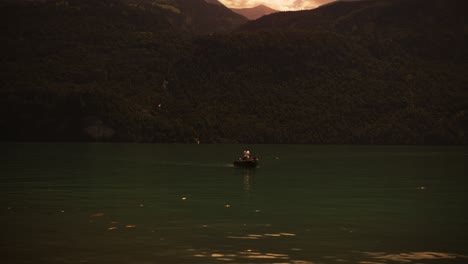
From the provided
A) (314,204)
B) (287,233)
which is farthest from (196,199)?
(287,233)

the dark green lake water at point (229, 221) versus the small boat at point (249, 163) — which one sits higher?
the dark green lake water at point (229, 221)

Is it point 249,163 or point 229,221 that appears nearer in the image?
point 229,221

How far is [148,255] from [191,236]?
5.93 meters

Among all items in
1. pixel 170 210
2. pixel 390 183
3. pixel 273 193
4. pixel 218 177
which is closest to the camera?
pixel 170 210

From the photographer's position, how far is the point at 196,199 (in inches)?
2398

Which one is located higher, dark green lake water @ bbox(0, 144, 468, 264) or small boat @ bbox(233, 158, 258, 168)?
dark green lake water @ bbox(0, 144, 468, 264)

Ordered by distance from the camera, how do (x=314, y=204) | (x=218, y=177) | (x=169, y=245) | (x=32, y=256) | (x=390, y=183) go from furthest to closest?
(x=218, y=177) → (x=390, y=183) → (x=314, y=204) → (x=169, y=245) → (x=32, y=256)

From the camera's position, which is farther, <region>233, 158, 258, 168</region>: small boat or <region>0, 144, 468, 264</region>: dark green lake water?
<region>233, 158, 258, 168</region>: small boat

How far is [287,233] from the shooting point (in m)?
41.2

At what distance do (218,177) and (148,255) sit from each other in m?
55.7

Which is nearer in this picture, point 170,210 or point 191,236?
point 191,236

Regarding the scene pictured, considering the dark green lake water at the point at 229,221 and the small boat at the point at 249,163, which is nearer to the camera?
the dark green lake water at the point at 229,221

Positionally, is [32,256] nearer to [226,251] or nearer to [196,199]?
[226,251]

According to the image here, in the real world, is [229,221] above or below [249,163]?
above
